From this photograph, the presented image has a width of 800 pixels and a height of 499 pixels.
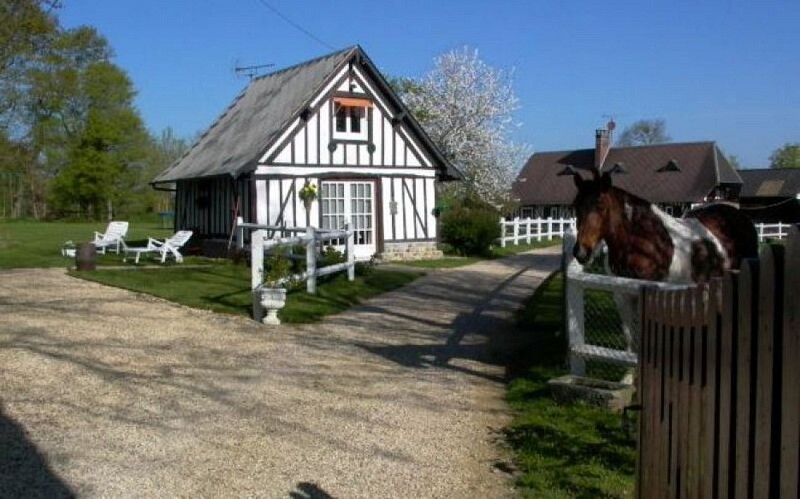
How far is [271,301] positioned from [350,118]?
42.7 ft

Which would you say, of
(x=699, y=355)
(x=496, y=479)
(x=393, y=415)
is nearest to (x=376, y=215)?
(x=393, y=415)

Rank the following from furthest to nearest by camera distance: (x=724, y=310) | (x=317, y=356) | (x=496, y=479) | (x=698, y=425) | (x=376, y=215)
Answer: (x=376, y=215) → (x=317, y=356) → (x=496, y=479) → (x=698, y=425) → (x=724, y=310)

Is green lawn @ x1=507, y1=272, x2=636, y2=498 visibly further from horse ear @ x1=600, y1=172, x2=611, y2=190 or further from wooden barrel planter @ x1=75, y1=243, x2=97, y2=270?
wooden barrel planter @ x1=75, y1=243, x2=97, y2=270

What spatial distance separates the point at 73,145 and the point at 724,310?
220ft

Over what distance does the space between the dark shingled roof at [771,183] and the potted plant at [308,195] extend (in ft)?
166

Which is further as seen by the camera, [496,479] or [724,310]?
[496,479]

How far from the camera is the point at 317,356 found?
393 inches

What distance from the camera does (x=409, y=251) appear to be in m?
25.5

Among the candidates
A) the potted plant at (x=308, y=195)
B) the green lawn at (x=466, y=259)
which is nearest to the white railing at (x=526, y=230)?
the green lawn at (x=466, y=259)

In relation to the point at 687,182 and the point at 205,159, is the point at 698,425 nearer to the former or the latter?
the point at 205,159

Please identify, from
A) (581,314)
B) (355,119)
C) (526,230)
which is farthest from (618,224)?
(526,230)

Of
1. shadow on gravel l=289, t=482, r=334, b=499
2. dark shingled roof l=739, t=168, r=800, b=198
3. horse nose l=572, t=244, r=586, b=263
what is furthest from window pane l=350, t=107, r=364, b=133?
dark shingled roof l=739, t=168, r=800, b=198

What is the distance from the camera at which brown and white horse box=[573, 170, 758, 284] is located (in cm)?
704

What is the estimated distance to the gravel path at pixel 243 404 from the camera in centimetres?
550
